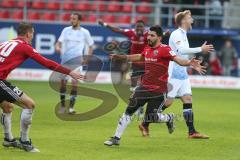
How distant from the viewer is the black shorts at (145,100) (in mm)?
13195

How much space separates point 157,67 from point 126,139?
1.78 metres

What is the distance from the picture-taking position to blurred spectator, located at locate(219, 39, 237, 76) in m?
33.7

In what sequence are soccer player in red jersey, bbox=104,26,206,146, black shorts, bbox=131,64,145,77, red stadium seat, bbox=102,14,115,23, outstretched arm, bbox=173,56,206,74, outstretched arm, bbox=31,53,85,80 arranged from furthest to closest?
1. red stadium seat, bbox=102,14,115,23
2. black shorts, bbox=131,64,145,77
3. soccer player in red jersey, bbox=104,26,206,146
4. outstretched arm, bbox=173,56,206,74
5. outstretched arm, bbox=31,53,85,80

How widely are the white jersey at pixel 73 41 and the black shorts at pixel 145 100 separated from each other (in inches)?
270

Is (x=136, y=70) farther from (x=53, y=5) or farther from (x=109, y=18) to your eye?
(x=53, y=5)

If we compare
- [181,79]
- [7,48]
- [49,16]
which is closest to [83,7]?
[49,16]

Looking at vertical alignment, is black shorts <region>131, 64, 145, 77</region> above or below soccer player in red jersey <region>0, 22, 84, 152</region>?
below

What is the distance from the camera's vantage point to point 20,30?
12.3 m

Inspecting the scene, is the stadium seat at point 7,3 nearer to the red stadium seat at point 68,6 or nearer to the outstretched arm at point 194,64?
the red stadium seat at point 68,6

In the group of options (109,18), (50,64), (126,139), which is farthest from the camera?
(109,18)

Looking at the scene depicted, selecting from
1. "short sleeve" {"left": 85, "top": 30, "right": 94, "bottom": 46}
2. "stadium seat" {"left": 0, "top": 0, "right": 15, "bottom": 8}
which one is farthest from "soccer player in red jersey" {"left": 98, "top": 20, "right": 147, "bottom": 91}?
"stadium seat" {"left": 0, "top": 0, "right": 15, "bottom": 8}

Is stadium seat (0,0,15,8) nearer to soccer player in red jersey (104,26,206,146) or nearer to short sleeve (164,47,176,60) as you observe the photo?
soccer player in red jersey (104,26,206,146)

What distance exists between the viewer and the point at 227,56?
3384cm

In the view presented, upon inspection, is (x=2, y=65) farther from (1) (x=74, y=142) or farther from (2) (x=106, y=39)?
(2) (x=106, y=39)
